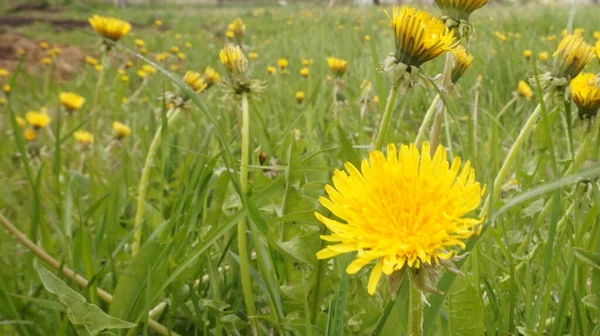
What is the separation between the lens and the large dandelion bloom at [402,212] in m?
0.40

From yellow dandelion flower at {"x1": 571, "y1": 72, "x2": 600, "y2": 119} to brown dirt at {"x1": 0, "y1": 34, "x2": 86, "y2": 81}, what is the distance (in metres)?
3.68

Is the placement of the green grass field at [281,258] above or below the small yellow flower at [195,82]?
below

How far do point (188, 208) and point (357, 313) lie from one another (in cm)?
33

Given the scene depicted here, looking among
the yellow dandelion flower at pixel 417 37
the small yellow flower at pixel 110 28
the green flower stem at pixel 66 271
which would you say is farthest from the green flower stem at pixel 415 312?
the small yellow flower at pixel 110 28

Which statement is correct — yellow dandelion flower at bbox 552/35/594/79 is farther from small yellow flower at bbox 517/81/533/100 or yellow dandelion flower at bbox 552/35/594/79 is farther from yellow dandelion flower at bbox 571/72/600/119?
→ small yellow flower at bbox 517/81/533/100

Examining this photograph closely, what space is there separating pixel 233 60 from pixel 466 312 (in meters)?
0.46

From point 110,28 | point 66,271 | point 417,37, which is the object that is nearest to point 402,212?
point 417,37

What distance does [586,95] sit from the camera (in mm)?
661

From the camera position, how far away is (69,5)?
40.1 ft

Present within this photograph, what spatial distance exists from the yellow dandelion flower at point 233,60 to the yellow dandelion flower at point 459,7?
0.30m

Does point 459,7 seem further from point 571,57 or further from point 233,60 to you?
point 233,60

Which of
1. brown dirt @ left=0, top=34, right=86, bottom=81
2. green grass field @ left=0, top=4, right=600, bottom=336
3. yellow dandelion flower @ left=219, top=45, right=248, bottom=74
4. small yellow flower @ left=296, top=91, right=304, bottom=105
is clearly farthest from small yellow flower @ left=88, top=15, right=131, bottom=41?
brown dirt @ left=0, top=34, right=86, bottom=81

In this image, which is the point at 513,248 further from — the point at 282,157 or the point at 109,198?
the point at 109,198

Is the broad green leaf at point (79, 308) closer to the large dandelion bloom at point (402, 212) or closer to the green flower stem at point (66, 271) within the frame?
the green flower stem at point (66, 271)
